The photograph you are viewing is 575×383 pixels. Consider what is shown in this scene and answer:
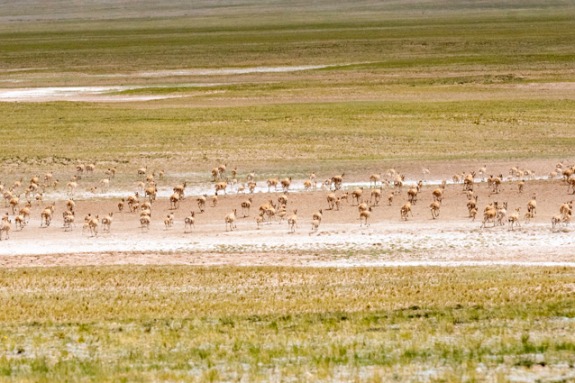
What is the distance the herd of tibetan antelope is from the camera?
3125 cm

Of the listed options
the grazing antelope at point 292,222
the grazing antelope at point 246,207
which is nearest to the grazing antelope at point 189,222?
the grazing antelope at point 246,207

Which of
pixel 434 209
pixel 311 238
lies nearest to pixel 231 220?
pixel 311 238

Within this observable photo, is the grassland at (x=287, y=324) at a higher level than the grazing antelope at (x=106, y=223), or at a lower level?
lower

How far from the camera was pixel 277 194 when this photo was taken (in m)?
36.0

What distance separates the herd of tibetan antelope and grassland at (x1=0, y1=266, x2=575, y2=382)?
732 cm

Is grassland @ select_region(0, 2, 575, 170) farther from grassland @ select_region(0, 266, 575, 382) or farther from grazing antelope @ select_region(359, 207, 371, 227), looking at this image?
grassland @ select_region(0, 266, 575, 382)

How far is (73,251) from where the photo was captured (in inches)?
1116

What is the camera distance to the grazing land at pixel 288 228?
1466 centimetres

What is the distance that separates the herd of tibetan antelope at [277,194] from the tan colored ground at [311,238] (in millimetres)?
191

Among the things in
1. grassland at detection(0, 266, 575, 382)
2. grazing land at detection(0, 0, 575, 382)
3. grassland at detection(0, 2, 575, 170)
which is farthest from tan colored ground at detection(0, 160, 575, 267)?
grassland at detection(0, 2, 575, 170)

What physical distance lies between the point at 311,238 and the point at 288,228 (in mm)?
1513

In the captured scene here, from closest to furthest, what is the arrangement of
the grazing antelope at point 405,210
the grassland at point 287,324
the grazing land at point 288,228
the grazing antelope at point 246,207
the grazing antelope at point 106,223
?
the grassland at point 287,324 → the grazing land at point 288,228 → the grazing antelope at point 106,223 → the grazing antelope at point 405,210 → the grazing antelope at point 246,207

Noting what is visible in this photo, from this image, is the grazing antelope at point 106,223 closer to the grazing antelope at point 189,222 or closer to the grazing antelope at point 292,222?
the grazing antelope at point 189,222

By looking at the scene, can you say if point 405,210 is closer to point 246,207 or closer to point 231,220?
point 246,207
